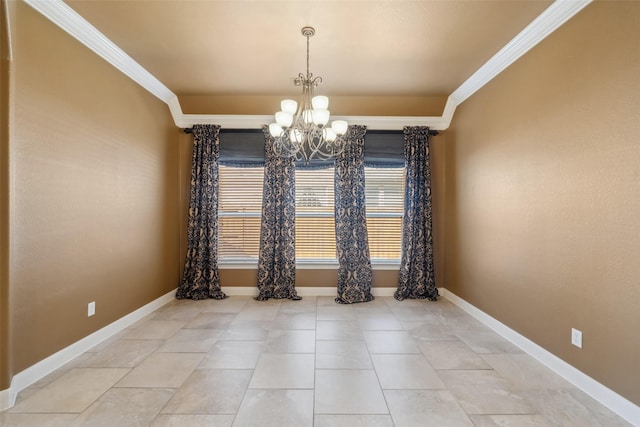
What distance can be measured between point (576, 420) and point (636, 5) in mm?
2609

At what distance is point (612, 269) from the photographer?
1.87 meters

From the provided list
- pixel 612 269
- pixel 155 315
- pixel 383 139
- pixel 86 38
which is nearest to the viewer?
pixel 612 269

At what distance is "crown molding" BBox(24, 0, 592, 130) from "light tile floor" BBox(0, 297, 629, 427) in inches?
111

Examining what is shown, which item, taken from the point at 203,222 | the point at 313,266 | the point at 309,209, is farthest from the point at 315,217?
the point at 203,222

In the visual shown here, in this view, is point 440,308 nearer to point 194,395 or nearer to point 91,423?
point 194,395

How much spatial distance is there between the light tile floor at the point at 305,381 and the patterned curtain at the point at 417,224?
91 centimetres

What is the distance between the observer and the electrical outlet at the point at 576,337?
2106 millimetres

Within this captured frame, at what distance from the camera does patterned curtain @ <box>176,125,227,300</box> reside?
13.8ft

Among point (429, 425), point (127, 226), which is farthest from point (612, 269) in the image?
point (127, 226)

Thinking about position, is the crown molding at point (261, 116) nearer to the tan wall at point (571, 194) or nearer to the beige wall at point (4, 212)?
the tan wall at point (571, 194)

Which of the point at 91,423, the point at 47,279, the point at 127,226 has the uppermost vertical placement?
the point at 127,226

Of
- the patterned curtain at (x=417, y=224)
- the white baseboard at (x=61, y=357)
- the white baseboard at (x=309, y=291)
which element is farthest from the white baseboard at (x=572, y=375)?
the white baseboard at (x=61, y=357)

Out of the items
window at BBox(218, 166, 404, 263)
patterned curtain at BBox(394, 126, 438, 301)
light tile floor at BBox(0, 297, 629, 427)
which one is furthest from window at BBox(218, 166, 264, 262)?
patterned curtain at BBox(394, 126, 438, 301)

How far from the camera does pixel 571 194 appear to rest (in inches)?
85.7
